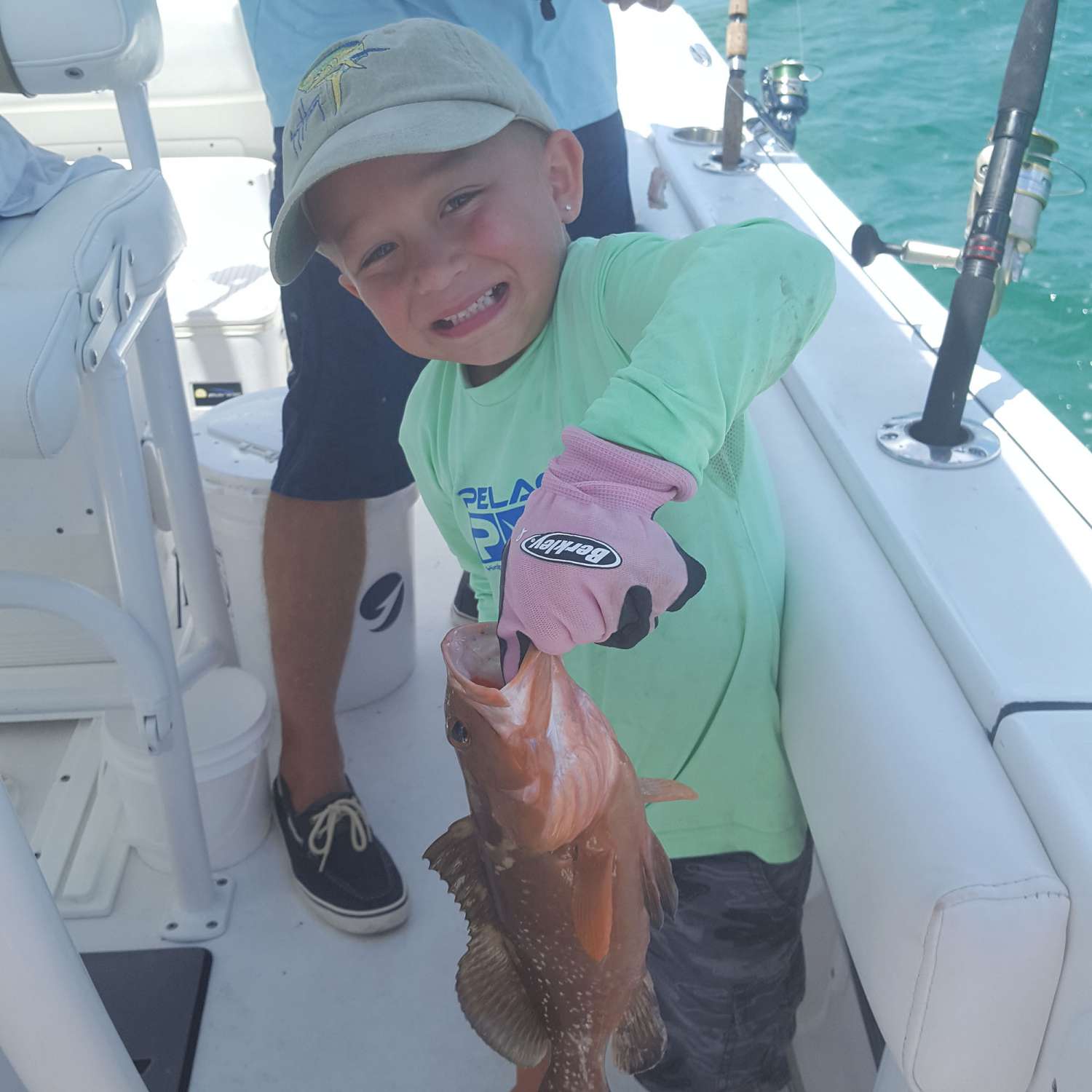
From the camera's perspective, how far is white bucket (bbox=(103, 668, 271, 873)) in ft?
6.49

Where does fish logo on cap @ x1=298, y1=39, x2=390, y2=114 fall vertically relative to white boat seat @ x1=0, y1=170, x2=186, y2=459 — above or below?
above

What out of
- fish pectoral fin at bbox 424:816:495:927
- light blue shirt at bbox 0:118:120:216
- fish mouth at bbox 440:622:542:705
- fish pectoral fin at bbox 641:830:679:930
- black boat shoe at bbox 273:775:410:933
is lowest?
black boat shoe at bbox 273:775:410:933

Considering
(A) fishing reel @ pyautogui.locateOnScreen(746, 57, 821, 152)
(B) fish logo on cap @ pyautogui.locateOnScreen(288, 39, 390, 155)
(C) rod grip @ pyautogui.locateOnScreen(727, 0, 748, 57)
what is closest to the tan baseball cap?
(B) fish logo on cap @ pyautogui.locateOnScreen(288, 39, 390, 155)

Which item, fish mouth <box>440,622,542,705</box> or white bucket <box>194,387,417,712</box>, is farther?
white bucket <box>194,387,417,712</box>

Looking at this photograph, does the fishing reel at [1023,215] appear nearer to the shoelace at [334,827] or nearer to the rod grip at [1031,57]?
the rod grip at [1031,57]

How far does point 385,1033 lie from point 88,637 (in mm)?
840

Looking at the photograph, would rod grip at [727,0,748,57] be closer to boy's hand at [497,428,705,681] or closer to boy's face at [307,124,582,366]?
boy's face at [307,124,582,366]

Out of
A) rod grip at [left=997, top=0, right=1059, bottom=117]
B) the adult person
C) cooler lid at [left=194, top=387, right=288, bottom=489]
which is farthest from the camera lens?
cooler lid at [left=194, top=387, right=288, bottom=489]

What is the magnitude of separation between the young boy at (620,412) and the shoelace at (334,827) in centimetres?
68

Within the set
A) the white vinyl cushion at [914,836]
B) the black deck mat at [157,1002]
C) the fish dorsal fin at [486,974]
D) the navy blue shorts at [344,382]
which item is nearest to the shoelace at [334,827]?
the black deck mat at [157,1002]

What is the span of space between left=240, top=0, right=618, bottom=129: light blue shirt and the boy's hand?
42.0 inches

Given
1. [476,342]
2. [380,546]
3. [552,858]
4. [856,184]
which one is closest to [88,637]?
[380,546]

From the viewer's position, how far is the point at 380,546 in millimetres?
2205

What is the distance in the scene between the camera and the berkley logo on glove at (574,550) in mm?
803
